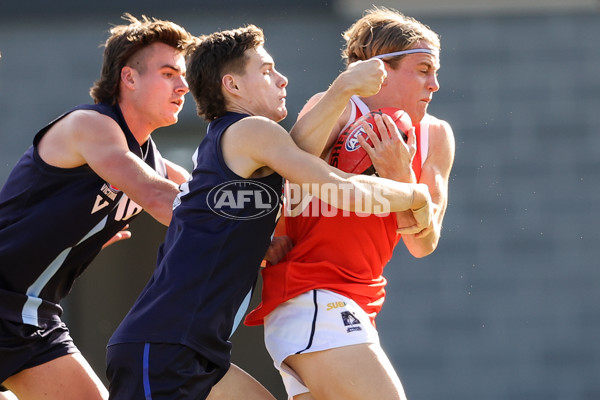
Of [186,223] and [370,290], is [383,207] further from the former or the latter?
[186,223]

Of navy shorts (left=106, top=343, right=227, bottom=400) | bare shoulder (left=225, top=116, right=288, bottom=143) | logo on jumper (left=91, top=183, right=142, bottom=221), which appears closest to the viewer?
navy shorts (left=106, top=343, right=227, bottom=400)

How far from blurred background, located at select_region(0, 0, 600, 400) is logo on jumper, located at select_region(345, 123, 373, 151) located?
3.36 metres

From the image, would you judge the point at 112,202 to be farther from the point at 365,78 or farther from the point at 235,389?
the point at 365,78

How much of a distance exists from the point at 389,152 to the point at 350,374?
0.78 m

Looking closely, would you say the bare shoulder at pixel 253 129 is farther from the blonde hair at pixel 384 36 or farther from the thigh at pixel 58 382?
the thigh at pixel 58 382

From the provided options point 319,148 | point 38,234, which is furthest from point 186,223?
point 38,234

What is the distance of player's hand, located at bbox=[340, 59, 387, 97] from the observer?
330 cm

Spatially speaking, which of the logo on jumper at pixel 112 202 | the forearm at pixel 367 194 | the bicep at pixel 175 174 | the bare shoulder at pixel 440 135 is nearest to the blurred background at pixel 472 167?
the bicep at pixel 175 174

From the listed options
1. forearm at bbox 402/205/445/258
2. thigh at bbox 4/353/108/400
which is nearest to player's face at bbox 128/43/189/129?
thigh at bbox 4/353/108/400

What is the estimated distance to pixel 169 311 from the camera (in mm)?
3217

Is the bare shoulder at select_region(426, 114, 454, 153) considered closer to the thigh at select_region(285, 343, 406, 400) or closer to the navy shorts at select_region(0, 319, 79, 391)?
the thigh at select_region(285, 343, 406, 400)

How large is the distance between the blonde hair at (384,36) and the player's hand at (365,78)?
0.40m

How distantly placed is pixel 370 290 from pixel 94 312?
12.8 ft

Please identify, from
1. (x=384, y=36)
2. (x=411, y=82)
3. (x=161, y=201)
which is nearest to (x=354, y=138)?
(x=411, y=82)
